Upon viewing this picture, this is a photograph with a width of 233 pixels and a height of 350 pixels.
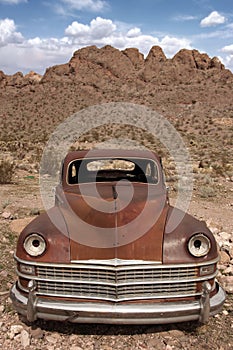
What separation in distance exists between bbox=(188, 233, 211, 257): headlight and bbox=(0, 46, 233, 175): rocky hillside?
130ft

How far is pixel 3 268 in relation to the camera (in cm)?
538

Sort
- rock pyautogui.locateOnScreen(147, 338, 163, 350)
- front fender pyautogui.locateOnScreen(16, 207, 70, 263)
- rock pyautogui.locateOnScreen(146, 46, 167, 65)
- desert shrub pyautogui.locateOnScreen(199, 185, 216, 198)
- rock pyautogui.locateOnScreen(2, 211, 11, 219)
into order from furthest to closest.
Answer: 1. rock pyautogui.locateOnScreen(146, 46, 167, 65)
2. desert shrub pyautogui.locateOnScreen(199, 185, 216, 198)
3. rock pyautogui.locateOnScreen(2, 211, 11, 219)
4. rock pyautogui.locateOnScreen(147, 338, 163, 350)
5. front fender pyautogui.locateOnScreen(16, 207, 70, 263)

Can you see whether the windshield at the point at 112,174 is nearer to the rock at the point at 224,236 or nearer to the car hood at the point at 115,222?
the car hood at the point at 115,222

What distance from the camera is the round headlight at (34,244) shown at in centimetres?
362

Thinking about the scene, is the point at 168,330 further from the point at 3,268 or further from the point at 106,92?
the point at 106,92

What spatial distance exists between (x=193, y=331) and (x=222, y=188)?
8.87 m

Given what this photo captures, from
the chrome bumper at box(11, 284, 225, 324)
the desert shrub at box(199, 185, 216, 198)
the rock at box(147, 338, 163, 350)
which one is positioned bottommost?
the desert shrub at box(199, 185, 216, 198)

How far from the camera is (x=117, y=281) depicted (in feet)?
11.2

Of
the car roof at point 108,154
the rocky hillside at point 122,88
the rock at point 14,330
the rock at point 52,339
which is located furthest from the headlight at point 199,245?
the rocky hillside at point 122,88

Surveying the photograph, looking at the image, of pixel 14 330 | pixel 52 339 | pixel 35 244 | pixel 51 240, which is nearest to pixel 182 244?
pixel 51 240

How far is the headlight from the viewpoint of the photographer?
11.8 feet

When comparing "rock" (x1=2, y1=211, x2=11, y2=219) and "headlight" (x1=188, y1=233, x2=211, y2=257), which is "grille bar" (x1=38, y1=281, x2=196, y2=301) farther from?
"rock" (x1=2, y1=211, x2=11, y2=219)

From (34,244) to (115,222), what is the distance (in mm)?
828

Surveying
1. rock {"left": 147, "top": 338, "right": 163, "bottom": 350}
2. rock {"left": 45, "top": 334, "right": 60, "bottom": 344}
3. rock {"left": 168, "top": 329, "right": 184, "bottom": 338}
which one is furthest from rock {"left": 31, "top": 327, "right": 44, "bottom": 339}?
rock {"left": 168, "top": 329, "right": 184, "bottom": 338}
